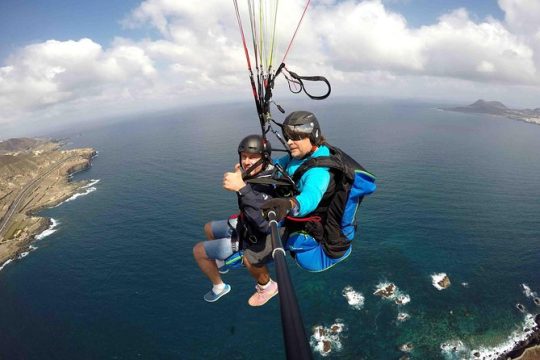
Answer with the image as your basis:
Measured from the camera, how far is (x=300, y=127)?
6191 millimetres

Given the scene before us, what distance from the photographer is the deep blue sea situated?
40.2 metres

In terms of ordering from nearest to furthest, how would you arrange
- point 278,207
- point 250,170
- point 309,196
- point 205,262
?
point 278,207 < point 309,196 < point 250,170 < point 205,262

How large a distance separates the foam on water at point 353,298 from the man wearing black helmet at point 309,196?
4090 centimetres

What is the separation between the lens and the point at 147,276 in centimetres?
5272

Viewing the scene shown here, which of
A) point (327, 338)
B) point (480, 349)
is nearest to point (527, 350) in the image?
point (480, 349)

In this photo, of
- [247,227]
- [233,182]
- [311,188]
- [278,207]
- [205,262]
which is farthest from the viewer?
[205,262]

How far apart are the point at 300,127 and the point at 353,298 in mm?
43881

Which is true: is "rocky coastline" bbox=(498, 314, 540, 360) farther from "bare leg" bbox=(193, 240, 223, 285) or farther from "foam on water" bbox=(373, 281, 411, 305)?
"bare leg" bbox=(193, 240, 223, 285)

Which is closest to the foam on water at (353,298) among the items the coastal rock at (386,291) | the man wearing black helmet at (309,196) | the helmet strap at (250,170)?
the coastal rock at (386,291)

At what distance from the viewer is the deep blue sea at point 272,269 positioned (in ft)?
132

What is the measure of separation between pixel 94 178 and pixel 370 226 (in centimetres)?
10335

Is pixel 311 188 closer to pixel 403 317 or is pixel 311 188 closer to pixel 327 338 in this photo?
pixel 327 338

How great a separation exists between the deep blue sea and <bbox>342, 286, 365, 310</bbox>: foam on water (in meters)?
0.16

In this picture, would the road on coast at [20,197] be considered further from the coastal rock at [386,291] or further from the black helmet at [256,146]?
the black helmet at [256,146]
